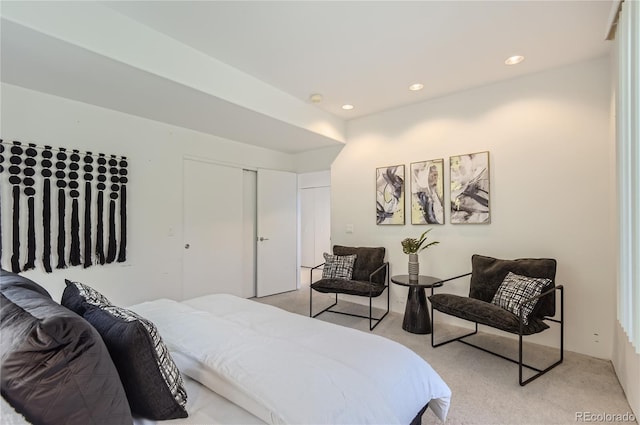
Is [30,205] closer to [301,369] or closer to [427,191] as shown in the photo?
[301,369]

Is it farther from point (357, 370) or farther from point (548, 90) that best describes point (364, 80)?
point (357, 370)

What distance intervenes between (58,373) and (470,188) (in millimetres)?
3619

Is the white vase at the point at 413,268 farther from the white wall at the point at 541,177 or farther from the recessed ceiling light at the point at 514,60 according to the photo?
the recessed ceiling light at the point at 514,60

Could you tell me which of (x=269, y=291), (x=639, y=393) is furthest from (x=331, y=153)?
(x=639, y=393)

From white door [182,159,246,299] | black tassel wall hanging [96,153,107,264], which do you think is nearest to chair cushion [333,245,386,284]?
white door [182,159,246,299]

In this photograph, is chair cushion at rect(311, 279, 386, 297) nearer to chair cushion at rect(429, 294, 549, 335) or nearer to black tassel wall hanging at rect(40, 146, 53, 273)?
chair cushion at rect(429, 294, 549, 335)

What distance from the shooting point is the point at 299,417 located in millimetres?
991

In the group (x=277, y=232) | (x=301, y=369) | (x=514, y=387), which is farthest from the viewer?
(x=277, y=232)

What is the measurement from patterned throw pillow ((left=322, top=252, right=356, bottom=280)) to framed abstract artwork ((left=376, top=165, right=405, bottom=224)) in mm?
672

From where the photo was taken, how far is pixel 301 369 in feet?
3.95

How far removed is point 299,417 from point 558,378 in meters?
2.44

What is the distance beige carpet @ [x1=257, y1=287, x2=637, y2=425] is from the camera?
6.31ft

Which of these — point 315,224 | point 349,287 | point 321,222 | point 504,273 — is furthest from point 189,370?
point 315,224

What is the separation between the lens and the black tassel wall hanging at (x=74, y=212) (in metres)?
2.90
